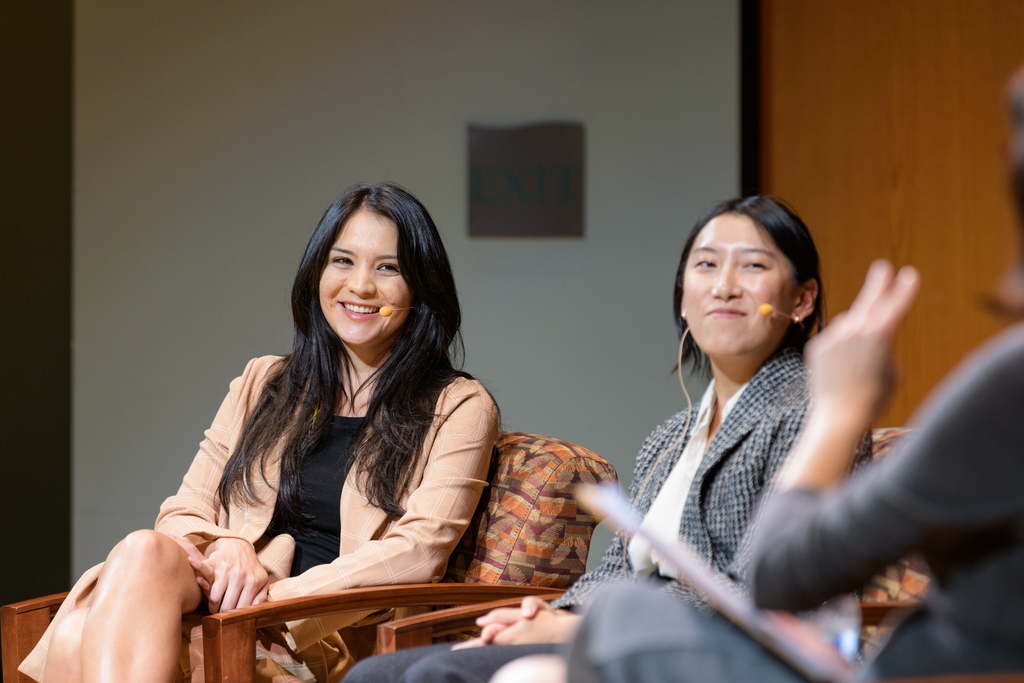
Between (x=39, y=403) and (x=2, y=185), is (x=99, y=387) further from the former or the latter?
(x=2, y=185)

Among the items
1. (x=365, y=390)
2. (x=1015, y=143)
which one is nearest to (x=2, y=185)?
(x=365, y=390)

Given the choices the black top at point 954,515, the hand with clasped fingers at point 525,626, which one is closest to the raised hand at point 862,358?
the black top at point 954,515

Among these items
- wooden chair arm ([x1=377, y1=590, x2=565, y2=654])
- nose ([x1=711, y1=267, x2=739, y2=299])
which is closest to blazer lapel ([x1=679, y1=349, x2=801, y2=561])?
nose ([x1=711, y1=267, x2=739, y2=299])

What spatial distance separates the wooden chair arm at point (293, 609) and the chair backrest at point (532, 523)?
10 cm

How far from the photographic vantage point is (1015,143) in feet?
A: 2.84

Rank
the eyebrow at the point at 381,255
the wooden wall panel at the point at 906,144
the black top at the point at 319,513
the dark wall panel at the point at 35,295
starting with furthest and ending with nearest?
the dark wall panel at the point at 35,295 → the wooden wall panel at the point at 906,144 → the eyebrow at the point at 381,255 → the black top at the point at 319,513

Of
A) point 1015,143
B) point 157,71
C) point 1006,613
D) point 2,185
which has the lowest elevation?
point 1006,613

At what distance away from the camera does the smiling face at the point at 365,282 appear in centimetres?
242

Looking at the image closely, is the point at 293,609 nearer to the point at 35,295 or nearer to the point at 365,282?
the point at 365,282

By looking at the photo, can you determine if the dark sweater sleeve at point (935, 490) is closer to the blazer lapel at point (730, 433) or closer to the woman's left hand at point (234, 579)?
the blazer lapel at point (730, 433)

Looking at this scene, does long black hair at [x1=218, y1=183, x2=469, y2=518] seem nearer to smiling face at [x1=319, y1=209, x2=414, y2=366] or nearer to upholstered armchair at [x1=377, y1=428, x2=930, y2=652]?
smiling face at [x1=319, y1=209, x2=414, y2=366]

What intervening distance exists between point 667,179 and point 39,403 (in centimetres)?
256

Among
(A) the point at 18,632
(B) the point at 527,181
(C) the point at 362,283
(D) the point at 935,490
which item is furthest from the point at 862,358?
(B) the point at 527,181

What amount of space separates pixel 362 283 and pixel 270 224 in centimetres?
177
